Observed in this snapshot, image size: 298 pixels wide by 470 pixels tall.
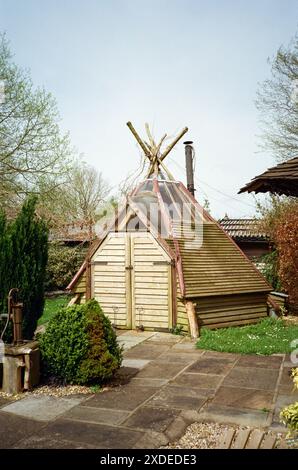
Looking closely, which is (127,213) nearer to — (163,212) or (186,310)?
(163,212)

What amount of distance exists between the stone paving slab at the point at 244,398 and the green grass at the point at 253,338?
2.56m

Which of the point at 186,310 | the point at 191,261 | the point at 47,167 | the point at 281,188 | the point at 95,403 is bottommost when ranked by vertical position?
Answer: the point at 95,403

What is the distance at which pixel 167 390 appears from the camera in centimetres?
653

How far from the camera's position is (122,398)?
244 inches

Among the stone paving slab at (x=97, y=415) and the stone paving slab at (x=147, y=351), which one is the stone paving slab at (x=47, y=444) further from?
Answer: the stone paving slab at (x=147, y=351)

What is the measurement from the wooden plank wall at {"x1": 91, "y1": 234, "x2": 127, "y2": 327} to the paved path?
369 cm

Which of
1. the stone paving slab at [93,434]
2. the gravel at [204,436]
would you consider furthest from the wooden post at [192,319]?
the stone paving slab at [93,434]

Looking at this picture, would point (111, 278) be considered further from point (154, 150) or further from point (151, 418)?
point (151, 418)

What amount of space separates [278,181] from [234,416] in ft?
12.2

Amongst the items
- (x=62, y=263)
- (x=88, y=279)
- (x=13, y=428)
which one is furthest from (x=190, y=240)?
(x=62, y=263)

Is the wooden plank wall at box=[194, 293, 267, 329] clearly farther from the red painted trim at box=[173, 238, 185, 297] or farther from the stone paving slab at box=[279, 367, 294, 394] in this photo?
the stone paving slab at box=[279, 367, 294, 394]
